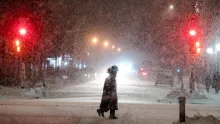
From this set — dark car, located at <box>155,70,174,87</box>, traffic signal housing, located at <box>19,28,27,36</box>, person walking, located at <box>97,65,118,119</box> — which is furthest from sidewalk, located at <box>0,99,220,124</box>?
dark car, located at <box>155,70,174,87</box>

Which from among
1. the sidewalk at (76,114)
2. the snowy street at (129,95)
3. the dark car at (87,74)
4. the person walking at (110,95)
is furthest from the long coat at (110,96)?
the dark car at (87,74)

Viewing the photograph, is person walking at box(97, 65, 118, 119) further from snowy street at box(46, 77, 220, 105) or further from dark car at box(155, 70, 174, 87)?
dark car at box(155, 70, 174, 87)

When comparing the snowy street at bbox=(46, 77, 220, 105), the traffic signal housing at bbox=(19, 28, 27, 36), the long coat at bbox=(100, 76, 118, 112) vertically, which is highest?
the traffic signal housing at bbox=(19, 28, 27, 36)

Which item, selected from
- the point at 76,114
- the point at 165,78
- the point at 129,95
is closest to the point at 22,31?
the point at 129,95

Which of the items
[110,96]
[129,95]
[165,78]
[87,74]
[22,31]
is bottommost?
[129,95]

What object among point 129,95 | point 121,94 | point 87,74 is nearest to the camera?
point 129,95

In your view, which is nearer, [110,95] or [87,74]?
[110,95]

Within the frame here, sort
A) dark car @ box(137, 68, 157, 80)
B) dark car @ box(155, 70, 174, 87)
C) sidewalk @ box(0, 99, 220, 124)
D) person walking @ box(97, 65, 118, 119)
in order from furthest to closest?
dark car @ box(137, 68, 157, 80) < dark car @ box(155, 70, 174, 87) < person walking @ box(97, 65, 118, 119) < sidewalk @ box(0, 99, 220, 124)

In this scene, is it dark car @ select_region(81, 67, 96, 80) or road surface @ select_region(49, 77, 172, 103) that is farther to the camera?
dark car @ select_region(81, 67, 96, 80)

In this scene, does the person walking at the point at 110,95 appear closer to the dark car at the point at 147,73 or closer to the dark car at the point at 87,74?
the dark car at the point at 87,74

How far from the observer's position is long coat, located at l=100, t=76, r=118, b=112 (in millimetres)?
13352

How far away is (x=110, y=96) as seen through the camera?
43.9 feet

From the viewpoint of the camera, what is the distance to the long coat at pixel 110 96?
1335 cm

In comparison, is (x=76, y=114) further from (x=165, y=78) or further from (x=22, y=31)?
(x=165, y=78)
